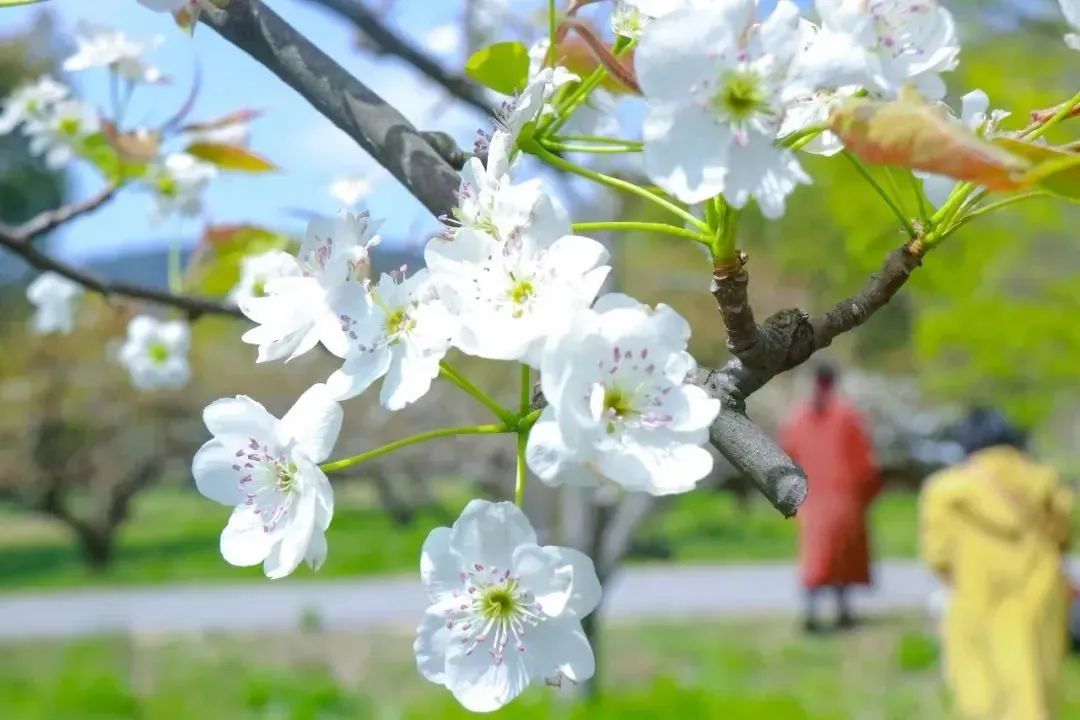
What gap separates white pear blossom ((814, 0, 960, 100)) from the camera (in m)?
0.51

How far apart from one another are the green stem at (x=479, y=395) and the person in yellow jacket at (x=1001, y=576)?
11.6ft

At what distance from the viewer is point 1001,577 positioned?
3787 mm

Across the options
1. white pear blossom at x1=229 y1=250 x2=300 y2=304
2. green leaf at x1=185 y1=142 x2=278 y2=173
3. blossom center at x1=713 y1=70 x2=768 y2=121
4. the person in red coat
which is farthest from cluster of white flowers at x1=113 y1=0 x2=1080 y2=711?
the person in red coat

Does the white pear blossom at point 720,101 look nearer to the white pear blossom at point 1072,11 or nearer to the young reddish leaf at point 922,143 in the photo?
the young reddish leaf at point 922,143

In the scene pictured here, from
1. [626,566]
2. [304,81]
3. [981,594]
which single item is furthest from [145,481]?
[304,81]

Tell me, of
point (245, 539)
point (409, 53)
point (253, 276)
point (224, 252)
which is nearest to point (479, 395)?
point (245, 539)

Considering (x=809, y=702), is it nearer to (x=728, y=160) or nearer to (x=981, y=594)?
(x=981, y=594)

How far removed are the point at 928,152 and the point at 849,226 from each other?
4668 mm

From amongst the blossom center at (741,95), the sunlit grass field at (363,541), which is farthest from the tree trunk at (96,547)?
the blossom center at (741,95)

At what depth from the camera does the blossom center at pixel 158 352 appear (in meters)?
2.43

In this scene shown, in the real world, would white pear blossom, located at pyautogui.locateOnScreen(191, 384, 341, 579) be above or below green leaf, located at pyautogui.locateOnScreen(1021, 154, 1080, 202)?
below

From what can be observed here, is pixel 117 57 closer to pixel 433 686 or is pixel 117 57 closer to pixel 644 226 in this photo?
pixel 644 226

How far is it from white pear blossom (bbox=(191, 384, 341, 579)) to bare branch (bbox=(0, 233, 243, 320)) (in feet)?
2.03

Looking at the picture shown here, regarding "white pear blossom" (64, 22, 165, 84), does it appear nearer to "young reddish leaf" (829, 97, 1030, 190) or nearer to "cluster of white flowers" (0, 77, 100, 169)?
"cluster of white flowers" (0, 77, 100, 169)
